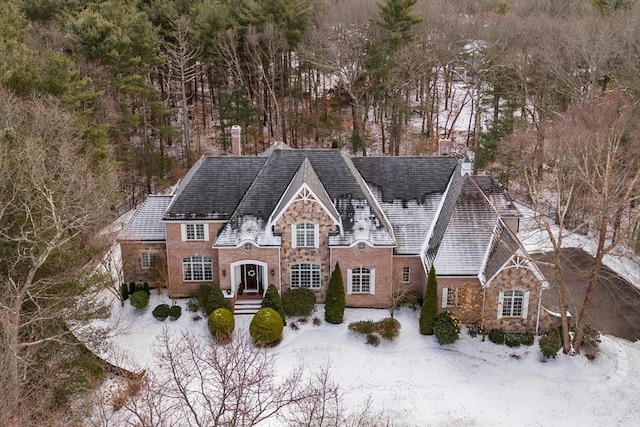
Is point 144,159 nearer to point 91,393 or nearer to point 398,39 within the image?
point 398,39

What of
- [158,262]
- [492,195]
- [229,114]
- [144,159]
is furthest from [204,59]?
[492,195]

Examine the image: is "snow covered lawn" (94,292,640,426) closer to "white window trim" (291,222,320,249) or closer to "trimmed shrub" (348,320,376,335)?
"trimmed shrub" (348,320,376,335)

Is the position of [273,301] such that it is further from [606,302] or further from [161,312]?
[606,302]

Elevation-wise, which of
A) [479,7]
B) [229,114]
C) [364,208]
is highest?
[479,7]

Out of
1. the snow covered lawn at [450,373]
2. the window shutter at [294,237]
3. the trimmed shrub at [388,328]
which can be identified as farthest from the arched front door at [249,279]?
the trimmed shrub at [388,328]

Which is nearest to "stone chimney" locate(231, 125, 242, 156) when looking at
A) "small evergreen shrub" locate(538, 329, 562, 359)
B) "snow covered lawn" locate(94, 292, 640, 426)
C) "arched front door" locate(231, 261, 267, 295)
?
"arched front door" locate(231, 261, 267, 295)

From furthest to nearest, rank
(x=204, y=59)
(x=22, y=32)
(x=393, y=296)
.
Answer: (x=204, y=59), (x=22, y=32), (x=393, y=296)
